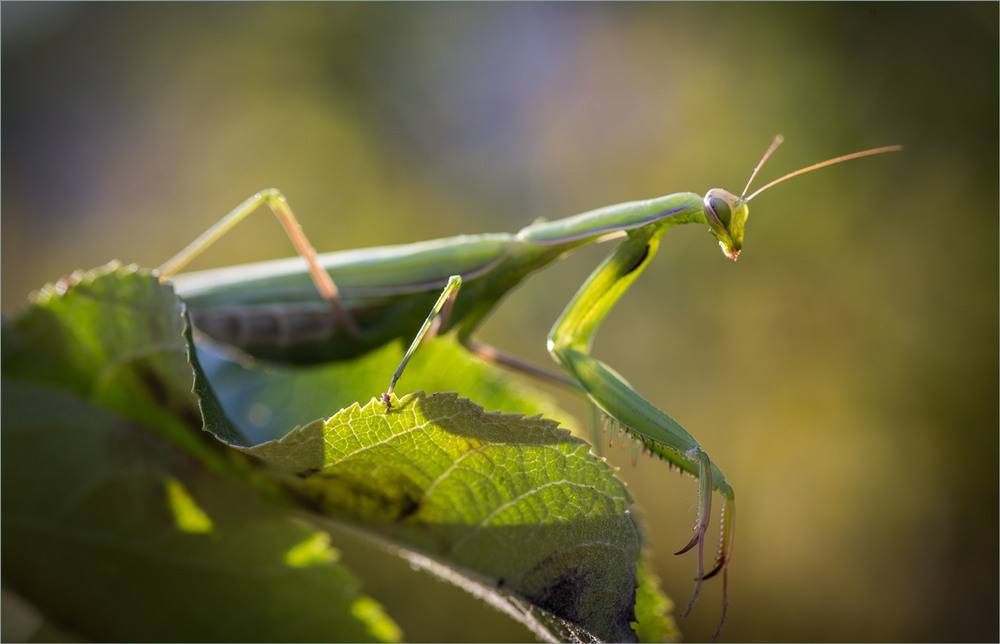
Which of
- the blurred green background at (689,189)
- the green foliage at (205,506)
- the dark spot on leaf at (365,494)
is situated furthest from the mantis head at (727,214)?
the blurred green background at (689,189)

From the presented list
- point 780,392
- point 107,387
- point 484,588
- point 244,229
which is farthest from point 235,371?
point 780,392

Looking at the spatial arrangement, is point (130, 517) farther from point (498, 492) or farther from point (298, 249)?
point (298, 249)

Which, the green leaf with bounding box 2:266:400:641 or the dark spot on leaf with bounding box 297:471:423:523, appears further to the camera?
the green leaf with bounding box 2:266:400:641

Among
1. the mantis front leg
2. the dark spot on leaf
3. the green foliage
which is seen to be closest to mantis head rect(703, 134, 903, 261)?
the mantis front leg

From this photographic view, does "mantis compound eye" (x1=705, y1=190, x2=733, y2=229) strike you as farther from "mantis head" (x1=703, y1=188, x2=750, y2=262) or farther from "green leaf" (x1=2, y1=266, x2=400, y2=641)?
"green leaf" (x1=2, y1=266, x2=400, y2=641)

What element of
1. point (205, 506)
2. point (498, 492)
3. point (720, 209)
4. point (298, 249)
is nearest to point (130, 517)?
point (205, 506)

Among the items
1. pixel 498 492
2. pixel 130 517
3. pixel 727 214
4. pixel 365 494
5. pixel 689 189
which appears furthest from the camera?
pixel 689 189

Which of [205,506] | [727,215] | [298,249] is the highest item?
[298,249]
